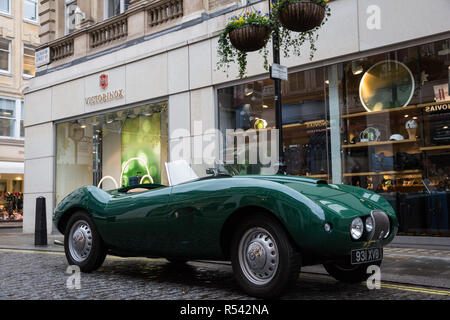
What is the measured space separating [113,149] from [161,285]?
1068cm

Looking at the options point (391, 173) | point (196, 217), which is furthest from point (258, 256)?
point (391, 173)

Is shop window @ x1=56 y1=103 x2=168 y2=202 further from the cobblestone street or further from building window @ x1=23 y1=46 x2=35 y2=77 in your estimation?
building window @ x1=23 y1=46 x2=35 y2=77

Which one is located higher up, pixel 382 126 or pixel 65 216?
pixel 382 126

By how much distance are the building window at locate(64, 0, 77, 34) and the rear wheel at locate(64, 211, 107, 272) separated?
11.8 meters

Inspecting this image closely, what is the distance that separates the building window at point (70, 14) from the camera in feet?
53.0

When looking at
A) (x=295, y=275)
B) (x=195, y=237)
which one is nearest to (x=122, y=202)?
(x=195, y=237)

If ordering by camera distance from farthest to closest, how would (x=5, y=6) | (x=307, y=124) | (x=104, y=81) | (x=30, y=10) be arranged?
(x=30, y=10) → (x=5, y=6) → (x=104, y=81) → (x=307, y=124)

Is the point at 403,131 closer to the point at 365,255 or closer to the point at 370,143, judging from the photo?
the point at 370,143

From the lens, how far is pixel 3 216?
26672 mm

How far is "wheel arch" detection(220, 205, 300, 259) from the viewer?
13.0 feet

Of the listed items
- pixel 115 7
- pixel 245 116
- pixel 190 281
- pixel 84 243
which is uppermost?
pixel 115 7

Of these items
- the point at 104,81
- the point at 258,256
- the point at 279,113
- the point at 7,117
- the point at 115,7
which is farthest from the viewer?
the point at 7,117

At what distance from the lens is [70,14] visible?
1638 centimetres
